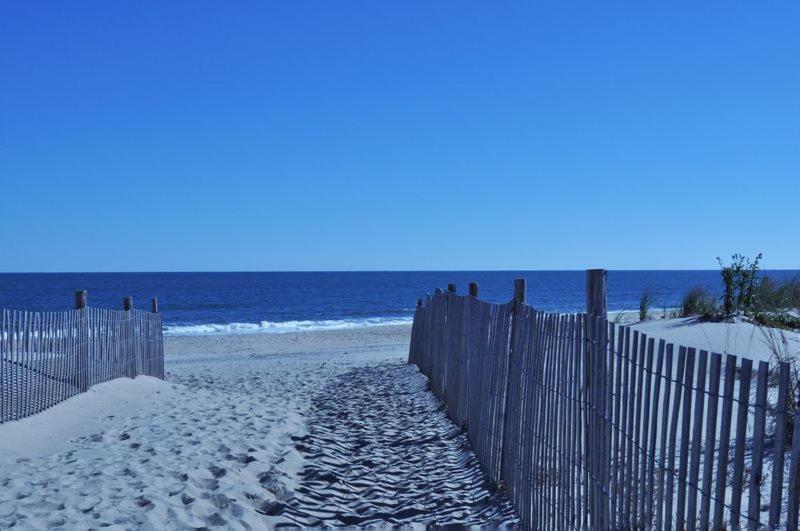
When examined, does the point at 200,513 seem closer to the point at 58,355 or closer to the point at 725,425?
the point at 725,425

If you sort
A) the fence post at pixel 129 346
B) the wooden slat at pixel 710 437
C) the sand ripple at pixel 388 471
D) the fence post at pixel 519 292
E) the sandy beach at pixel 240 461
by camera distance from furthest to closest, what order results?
the fence post at pixel 129 346 → the fence post at pixel 519 292 → the sand ripple at pixel 388 471 → the sandy beach at pixel 240 461 → the wooden slat at pixel 710 437

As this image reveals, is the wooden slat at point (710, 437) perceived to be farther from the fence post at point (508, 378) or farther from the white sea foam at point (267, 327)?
the white sea foam at point (267, 327)

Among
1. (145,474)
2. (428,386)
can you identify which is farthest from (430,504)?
(428,386)

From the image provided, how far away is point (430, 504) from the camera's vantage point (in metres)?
6.10

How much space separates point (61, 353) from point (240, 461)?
473 cm

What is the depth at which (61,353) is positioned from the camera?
10.7 m

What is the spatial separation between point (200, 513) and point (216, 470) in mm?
1195

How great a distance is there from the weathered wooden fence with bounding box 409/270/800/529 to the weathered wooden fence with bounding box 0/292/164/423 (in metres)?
5.62

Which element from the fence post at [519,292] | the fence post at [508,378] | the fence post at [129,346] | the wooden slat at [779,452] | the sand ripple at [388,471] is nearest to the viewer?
the wooden slat at [779,452]

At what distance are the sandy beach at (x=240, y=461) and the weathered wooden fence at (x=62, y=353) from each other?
271 mm

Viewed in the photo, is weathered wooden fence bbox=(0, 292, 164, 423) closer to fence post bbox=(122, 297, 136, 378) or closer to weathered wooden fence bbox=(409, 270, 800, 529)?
fence post bbox=(122, 297, 136, 378)

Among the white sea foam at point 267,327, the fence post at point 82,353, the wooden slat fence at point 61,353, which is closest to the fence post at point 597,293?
the wooden slat fence at point 61,353

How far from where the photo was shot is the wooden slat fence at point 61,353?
9.35 meters

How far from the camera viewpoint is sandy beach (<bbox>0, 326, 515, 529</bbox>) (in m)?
5.72
